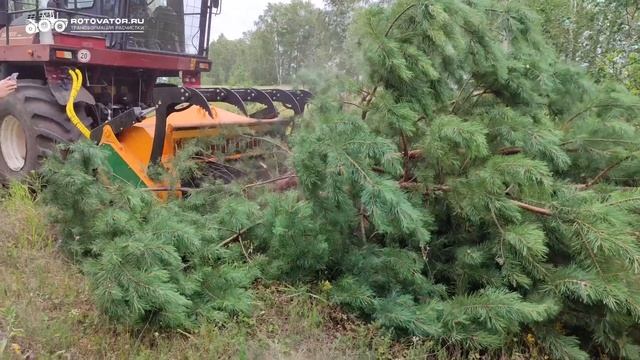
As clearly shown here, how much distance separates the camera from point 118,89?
20.7ft

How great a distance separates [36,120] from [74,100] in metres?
0.39

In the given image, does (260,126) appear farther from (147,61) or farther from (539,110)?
(539,110)

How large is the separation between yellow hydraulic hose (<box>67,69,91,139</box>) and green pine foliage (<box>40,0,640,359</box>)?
5.03ft

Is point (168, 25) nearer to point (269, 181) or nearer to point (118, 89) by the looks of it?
point (118, 89)

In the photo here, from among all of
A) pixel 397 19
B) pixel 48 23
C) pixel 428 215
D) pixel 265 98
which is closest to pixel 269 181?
pixel 428 215

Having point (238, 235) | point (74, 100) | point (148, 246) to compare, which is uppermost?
point (74, 100)

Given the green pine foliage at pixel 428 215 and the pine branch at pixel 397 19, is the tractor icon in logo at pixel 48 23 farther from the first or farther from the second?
the pine branch at pixel 397 19

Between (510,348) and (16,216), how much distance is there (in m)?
3.54

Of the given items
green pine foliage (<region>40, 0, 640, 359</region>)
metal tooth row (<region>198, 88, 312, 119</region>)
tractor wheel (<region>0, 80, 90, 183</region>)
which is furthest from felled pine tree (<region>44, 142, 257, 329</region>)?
tractor wheel (<region>0, 80, 90, 183</region>)

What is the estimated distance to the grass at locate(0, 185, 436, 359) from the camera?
2.50 meters

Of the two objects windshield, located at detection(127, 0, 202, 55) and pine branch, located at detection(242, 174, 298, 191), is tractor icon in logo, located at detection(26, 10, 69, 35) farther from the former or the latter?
pine branch, located at detection(242, 174, 298, 191)

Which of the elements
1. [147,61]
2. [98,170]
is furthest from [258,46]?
[98,170]

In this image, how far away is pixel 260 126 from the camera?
5051mm

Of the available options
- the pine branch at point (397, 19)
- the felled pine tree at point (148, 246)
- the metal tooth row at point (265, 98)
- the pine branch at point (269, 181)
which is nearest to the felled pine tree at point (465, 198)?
the pine branch at point (397, 19)
